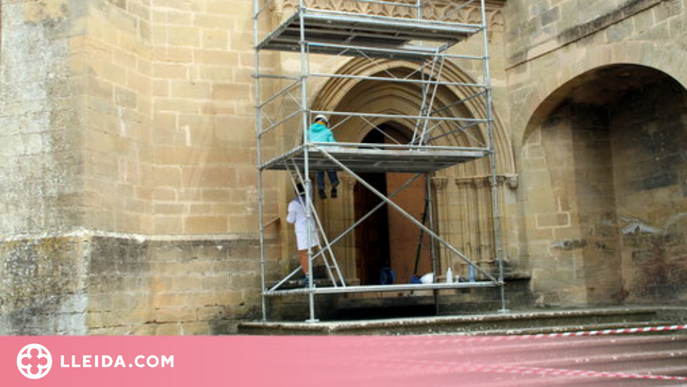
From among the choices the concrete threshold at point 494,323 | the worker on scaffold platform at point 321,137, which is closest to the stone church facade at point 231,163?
the worker on scaffold platform at point 321,137

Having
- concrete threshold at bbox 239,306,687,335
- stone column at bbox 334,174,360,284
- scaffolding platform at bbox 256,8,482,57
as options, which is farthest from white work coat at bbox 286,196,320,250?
scaffolding platform at bbox 256,8,482,57

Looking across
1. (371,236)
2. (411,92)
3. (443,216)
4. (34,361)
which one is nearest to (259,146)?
(411,92)

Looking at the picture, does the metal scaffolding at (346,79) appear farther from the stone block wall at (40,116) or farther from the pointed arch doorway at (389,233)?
the pointed arch doorway at (389,233)

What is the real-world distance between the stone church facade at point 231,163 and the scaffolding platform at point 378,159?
2.93 feet

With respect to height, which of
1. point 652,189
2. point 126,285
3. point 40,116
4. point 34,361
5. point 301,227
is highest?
point 40,116

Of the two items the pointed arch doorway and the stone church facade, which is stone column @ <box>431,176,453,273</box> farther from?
the pointed arch doorway

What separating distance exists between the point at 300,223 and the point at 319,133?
41.7 inches

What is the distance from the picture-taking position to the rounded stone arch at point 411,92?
10898mm

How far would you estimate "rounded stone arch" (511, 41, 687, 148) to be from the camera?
9.51 meters

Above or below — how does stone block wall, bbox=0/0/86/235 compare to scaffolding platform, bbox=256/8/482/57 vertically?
below

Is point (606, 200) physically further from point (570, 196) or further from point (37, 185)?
point (37, 185)

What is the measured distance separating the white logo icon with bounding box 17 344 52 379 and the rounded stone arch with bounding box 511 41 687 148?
6.82m

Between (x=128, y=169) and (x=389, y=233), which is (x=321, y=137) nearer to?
(x=128, y=169)

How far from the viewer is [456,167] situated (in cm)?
1173
